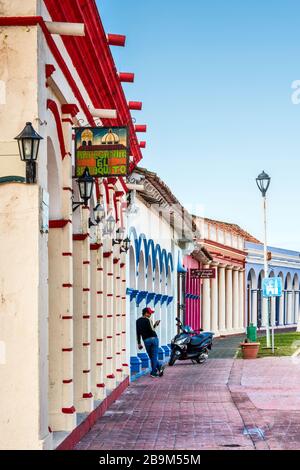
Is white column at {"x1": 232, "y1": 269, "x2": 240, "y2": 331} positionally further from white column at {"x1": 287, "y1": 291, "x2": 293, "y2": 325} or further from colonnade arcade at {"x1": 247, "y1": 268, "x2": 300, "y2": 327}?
white column at {"x1": 287, "y1": 291, "x2": 293, "y2": 325}

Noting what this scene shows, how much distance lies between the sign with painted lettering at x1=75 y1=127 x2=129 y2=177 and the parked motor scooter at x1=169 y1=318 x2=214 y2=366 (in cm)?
1248

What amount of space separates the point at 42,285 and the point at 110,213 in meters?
7.47

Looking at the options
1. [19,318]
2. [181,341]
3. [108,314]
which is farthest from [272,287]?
[19,318]

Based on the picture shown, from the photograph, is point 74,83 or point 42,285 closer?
point 42,285

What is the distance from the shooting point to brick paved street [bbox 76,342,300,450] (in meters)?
10.5

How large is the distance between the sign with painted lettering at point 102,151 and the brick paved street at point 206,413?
9.85 feet

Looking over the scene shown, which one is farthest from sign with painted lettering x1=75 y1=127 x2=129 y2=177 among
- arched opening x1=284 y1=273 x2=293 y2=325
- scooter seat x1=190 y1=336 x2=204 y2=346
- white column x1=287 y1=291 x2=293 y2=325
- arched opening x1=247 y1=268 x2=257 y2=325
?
white column x1=287 y1=291 x2=293 y2=325

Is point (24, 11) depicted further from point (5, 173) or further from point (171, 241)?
point (171, 241)

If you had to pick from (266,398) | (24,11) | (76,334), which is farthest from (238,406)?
(24,11)

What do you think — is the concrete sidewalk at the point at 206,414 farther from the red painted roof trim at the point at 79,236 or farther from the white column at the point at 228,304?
the white column at the point at 228,304

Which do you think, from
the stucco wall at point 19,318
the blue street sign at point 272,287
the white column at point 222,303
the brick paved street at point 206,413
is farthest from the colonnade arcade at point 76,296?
the white column at point 222,303

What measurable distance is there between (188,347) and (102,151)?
1304 centimetres

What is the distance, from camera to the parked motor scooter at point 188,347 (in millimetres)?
23172
